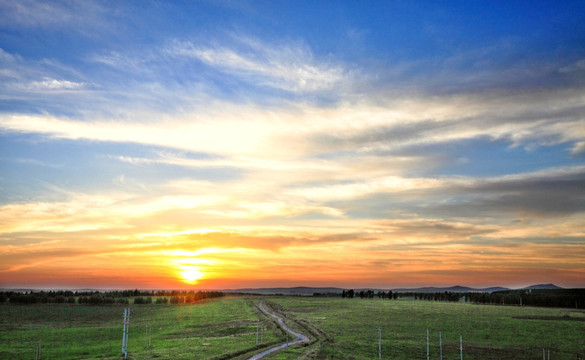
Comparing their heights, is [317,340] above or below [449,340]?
above

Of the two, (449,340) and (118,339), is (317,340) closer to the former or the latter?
(449,340)

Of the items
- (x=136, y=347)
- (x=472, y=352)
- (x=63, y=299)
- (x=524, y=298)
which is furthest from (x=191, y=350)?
(x=524, y=298)

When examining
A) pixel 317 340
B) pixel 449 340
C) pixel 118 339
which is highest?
pixel 317 340

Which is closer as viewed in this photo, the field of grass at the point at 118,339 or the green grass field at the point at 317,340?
the green grass field at the point at 317,340

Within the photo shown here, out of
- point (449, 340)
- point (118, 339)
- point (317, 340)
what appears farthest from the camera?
point (118, 339)

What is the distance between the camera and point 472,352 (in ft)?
Answer: 171

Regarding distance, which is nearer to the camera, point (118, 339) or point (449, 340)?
point (449, 340)

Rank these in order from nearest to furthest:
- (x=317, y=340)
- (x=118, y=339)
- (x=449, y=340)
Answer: (x=317, y=340)
(x=449, y=340)
(x=118, y=339)

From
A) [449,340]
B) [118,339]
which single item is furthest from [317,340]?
[118,339]

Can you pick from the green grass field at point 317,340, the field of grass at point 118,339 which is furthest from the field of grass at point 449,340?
the field of grass at point 118,339

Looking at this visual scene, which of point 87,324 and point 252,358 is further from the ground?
point 252,358

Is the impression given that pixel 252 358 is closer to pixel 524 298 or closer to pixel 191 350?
pixel 191 350

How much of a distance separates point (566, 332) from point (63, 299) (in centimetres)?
15941

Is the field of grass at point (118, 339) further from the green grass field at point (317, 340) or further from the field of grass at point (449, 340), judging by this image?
the field of grass at point (449, 340)
